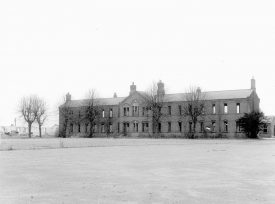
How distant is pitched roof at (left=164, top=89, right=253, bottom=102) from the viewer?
2916 inches

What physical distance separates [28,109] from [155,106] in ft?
120

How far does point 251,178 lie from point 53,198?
770 cm

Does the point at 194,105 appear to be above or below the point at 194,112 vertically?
above

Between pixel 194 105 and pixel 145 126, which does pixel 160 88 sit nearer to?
pixel 145 126

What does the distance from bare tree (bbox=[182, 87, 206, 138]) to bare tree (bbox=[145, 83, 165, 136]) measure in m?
5.11

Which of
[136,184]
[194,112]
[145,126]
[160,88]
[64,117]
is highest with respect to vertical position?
[160,88]

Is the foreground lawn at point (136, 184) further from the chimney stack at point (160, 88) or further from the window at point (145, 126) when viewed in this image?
the window at point (145, 126)

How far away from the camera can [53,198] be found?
10570 mm

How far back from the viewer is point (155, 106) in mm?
81125

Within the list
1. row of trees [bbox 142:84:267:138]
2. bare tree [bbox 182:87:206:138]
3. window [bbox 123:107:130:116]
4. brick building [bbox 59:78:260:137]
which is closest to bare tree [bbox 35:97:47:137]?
brick building [bbox 59:78:260:137]

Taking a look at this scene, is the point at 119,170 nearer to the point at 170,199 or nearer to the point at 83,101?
the point at 170,199

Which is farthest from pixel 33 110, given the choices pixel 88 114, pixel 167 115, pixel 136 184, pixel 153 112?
pixel 136 184

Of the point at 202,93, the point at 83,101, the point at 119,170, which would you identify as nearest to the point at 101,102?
the point at 83,101

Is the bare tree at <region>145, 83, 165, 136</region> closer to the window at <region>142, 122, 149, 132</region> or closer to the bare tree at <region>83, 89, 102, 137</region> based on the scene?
the window at <region>142, 122, 149, 132</region>
